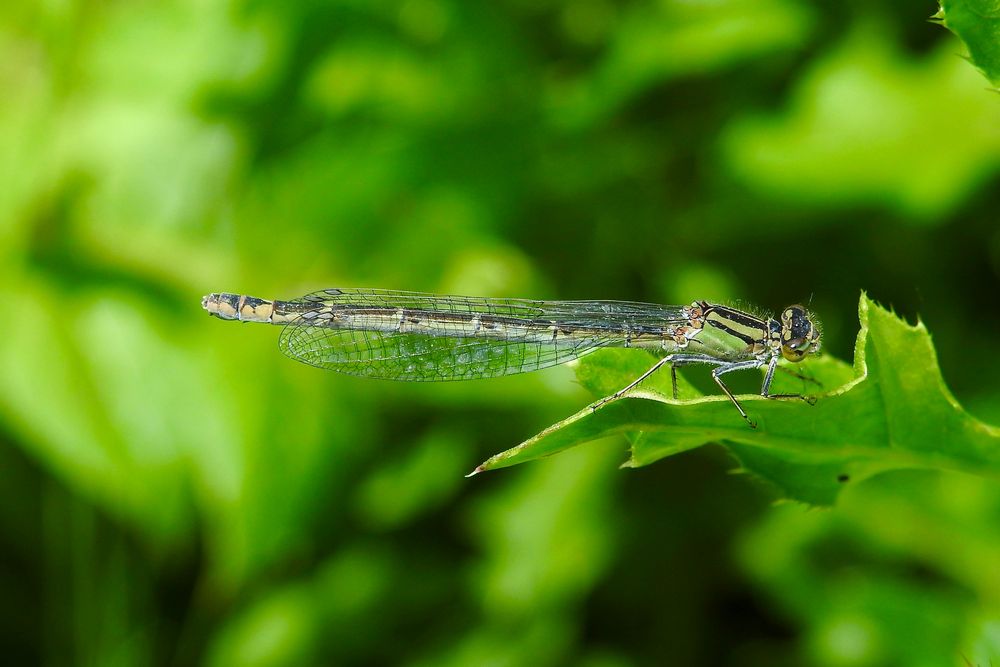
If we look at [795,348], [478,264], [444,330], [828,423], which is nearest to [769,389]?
[828,423]

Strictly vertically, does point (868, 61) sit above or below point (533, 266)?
above

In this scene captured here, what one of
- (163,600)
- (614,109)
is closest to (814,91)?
(614,109)

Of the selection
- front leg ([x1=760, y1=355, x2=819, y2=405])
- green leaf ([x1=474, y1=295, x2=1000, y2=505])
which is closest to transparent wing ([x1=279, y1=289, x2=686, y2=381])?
front leg ([x1=760, y1=355, x2=819, y2=405])

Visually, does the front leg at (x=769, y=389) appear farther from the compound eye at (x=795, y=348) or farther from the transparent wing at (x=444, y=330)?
the transparent wing at (x=444, y=330)

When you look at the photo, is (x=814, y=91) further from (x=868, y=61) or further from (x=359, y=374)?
(x=359, y=374)

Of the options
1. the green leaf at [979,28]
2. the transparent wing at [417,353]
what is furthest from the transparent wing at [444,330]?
the green leaf at [979,28]

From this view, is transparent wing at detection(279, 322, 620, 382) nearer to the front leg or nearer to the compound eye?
the compound eye
